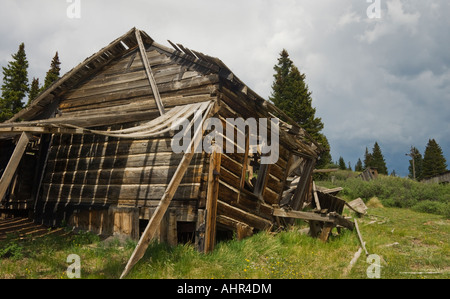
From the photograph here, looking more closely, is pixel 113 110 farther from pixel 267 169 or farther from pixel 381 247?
pixel 381 247

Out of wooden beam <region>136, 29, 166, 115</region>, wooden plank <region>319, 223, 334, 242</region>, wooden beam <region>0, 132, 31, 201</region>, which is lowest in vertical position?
wooden plank <region>319, 223, 334, 242</region>

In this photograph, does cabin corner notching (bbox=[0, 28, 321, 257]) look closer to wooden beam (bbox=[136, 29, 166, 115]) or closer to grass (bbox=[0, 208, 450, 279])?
wooden beam (bbox=[136, 29, 166, 115])

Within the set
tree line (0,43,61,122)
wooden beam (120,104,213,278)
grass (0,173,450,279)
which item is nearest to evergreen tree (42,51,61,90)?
tree line (0,43,61,122)

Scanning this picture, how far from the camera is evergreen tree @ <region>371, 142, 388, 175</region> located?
193 feet

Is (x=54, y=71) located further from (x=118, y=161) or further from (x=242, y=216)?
(x=242, y=216)

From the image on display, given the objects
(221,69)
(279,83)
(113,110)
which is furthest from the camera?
(279,83)

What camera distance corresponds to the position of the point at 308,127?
26.4 m

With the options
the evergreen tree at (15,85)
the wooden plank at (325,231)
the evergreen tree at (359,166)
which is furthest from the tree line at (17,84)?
the evergreen tree at (359,166)

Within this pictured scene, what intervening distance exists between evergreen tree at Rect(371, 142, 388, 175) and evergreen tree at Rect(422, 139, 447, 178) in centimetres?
833

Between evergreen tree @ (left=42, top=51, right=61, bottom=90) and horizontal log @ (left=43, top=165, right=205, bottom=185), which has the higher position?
evergreen tree @ (left=42, top=51, right=61, bottom=90)

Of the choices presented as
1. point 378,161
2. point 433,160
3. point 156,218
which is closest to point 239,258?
point 156,218

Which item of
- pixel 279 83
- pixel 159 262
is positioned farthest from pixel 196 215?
pixel 279 83
